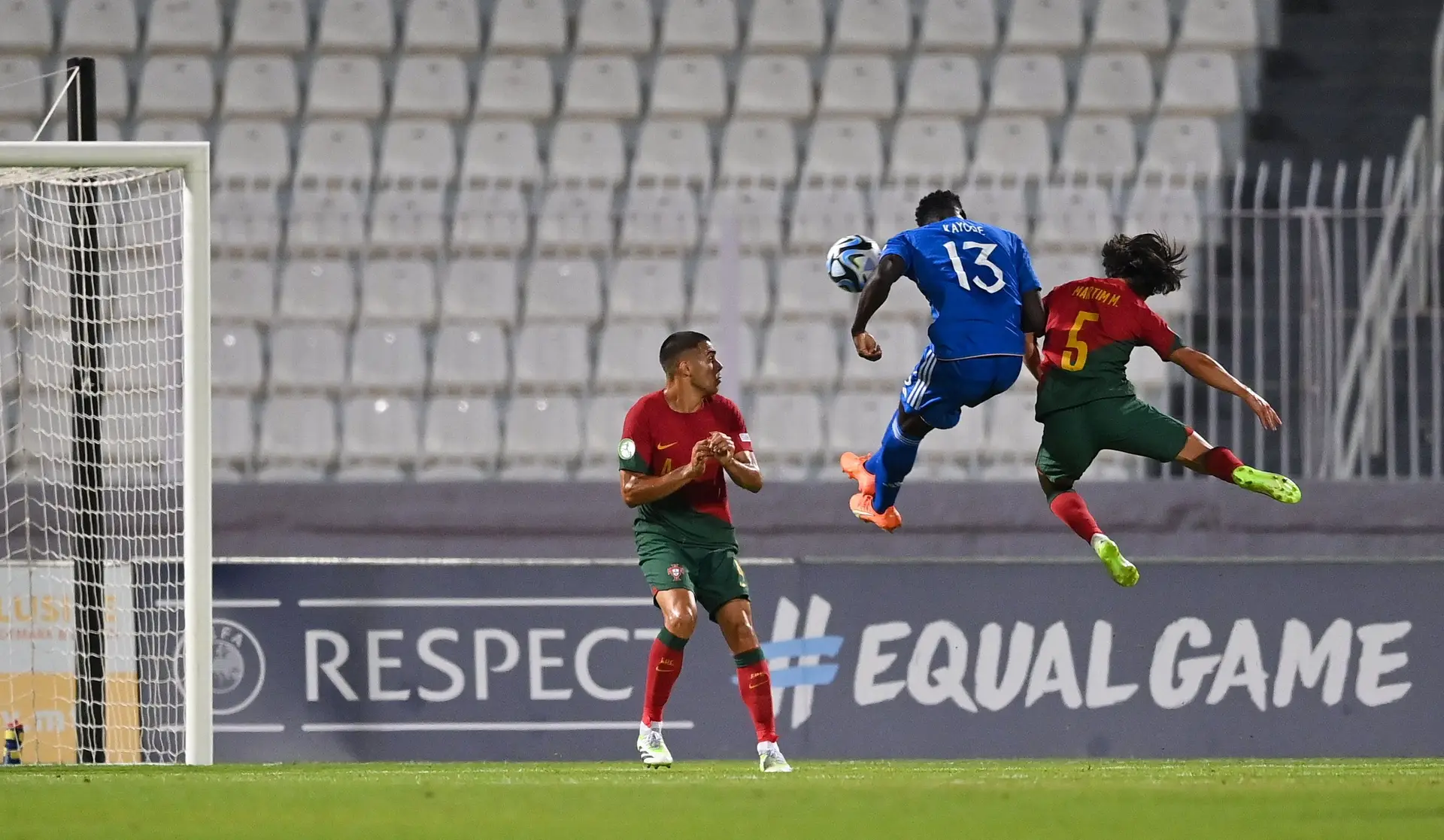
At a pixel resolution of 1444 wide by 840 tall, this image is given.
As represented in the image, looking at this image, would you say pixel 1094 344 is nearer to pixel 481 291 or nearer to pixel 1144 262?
pixel 1144 262

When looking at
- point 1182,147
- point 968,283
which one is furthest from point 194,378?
point 1182,147

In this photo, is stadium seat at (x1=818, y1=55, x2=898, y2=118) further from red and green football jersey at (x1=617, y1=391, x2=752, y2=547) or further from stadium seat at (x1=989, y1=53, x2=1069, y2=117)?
red and green football jersey at (x1=617, y1=391, x2=752, y2=547)

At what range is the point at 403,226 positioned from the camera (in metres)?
11.5

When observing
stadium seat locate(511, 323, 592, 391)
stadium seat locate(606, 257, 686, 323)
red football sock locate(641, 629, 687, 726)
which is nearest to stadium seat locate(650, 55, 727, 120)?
stadium seat locate(606, 257, 686, 323)

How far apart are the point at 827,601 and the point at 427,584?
1.99 metres

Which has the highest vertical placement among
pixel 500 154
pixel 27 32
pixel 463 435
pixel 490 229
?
pixel 27 32

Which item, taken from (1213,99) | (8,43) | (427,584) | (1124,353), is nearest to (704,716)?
(427,584)

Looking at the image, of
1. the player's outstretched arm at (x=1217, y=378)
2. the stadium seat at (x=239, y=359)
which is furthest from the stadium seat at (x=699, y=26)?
the player's outstretched arm at (x=1217, y=378)

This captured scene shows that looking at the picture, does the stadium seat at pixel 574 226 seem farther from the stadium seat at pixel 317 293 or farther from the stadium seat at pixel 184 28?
the stadium seat at pixel 184 28

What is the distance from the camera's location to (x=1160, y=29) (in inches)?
521

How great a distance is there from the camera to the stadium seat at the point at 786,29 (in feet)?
43.5

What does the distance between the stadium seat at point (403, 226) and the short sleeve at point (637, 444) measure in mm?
3009

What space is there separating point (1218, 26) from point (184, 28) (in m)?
6.79

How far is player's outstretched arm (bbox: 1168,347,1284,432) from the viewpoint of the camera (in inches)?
292
